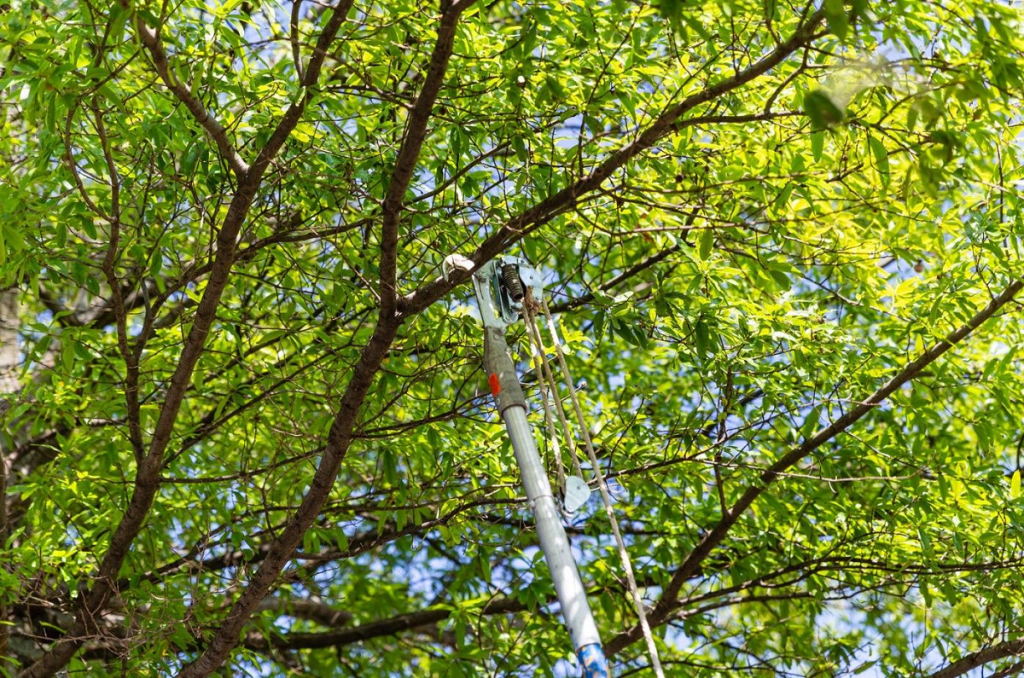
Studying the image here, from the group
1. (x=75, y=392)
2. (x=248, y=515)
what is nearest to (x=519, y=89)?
(x=248, y=515)

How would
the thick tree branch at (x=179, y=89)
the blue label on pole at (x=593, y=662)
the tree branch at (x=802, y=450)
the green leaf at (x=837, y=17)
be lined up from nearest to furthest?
the green leaf at (x=837, y=17)
the blue label on pole at (x=593, y=662)
the thick tree branch at (x=179, y=89)
the tree branch at (x=802, y=450)

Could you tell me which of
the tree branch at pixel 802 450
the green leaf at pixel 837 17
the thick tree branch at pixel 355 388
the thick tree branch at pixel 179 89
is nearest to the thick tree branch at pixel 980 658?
the tree branch at pixel 802 450

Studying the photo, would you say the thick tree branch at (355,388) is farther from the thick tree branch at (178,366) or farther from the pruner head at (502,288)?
the pruner head at (502,288)

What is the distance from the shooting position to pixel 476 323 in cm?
474

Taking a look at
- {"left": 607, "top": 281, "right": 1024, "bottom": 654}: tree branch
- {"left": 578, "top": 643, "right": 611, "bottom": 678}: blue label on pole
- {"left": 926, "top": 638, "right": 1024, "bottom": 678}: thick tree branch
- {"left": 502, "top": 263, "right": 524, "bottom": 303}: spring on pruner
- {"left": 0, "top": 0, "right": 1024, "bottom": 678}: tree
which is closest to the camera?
{"left": 578, "top": 643, "right": 611, "bottom": 678}: blue label on pole

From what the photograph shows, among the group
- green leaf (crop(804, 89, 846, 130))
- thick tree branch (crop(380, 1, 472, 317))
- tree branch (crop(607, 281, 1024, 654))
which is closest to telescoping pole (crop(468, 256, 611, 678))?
thick tree branch (crop(380, 1, 472, 317))

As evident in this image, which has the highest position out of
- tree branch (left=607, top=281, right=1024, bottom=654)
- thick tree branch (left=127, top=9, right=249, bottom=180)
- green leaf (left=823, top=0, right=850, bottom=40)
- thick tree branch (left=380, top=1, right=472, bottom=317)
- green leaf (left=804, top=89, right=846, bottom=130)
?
thick tree branch (left=127, top=9, right=249, bottom=180)

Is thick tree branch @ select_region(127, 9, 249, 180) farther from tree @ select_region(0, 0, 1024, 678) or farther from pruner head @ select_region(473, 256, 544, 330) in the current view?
pruner head @ select_region(473, 256, 544, 330)

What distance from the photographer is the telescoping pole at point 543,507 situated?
289 centimetres

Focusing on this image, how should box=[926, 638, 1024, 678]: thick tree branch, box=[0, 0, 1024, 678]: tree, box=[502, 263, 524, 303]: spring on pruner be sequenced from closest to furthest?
box=[502, 263, 524, 303]: spring on pruner < box=[0, 0, 1024, 678]: tree < box=[926, 638, 1024, 678]: thick tree branch

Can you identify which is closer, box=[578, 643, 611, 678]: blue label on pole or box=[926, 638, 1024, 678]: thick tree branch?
box=[578, 643, 611, 678]: blue label on pole

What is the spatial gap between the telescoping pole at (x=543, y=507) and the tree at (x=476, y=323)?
12.2 inches

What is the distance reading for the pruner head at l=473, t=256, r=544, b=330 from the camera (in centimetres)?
350

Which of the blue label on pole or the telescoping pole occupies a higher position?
the telescoping pole
